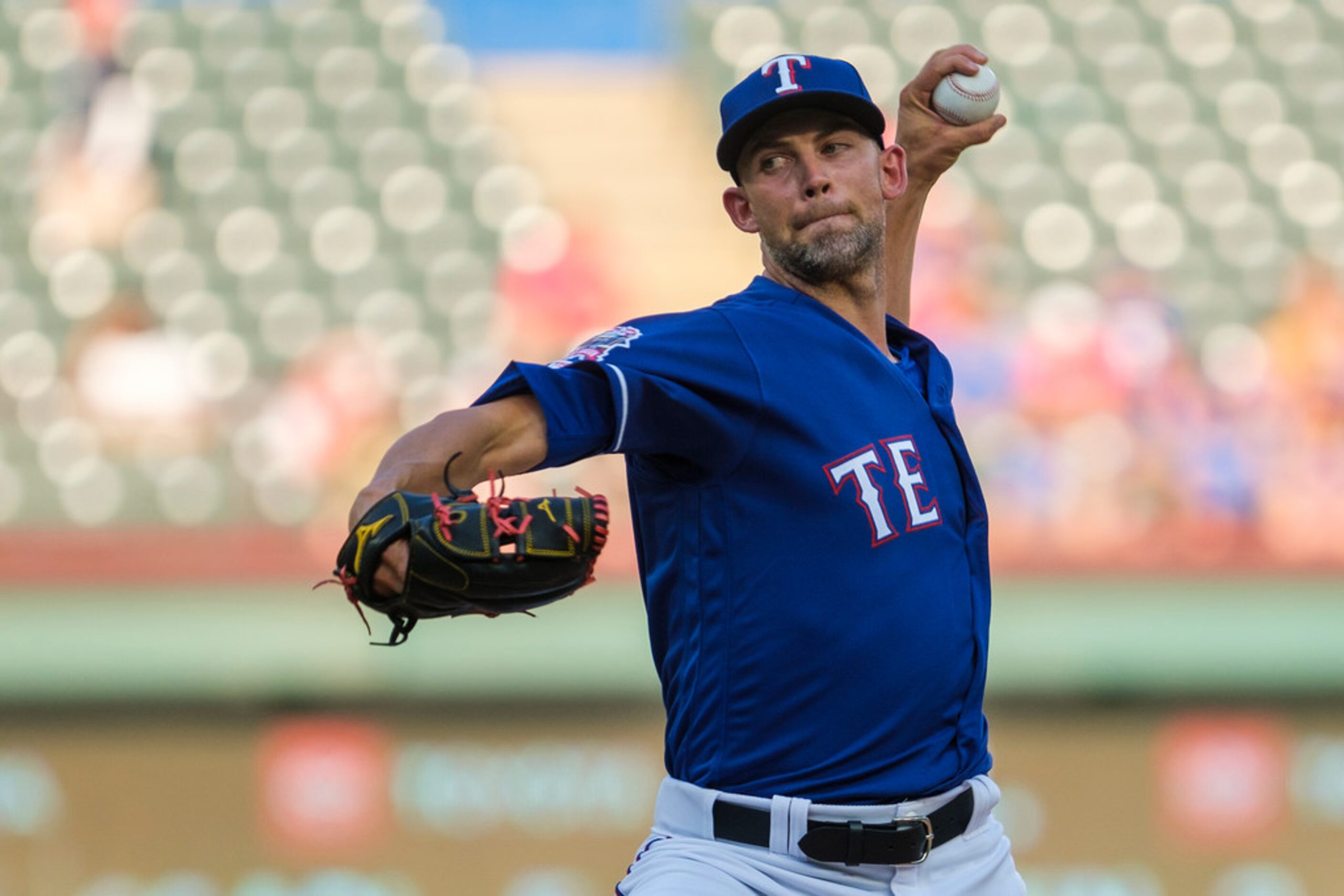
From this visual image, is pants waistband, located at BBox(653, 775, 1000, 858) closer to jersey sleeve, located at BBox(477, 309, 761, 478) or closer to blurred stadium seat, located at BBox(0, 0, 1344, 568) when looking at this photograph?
jersey sleeve, located at BBox(477, 309, 761, 478)

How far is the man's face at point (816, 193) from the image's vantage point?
2199mm

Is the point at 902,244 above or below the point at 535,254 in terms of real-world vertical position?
below

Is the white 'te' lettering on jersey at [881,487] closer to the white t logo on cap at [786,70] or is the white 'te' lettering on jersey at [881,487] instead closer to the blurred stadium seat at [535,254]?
the white t logo on cap at [786,70]

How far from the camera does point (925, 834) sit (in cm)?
205

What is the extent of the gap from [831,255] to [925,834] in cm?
79

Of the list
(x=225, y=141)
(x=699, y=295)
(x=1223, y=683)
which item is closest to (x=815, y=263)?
(x=1223, y=683)

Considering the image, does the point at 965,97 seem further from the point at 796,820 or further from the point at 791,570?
the point at 796,820

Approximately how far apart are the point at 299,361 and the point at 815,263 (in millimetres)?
6015

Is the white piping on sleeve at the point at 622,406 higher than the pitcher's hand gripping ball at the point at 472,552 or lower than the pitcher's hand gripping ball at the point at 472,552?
higher

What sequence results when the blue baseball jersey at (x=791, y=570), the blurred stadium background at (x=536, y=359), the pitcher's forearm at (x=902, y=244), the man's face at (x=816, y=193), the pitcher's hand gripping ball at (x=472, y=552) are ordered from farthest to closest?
the blurred stadium background at (x=536, y=359)
the pitcher's forearm at (x=902, y=244)
the man's face at (x=816, y=193)
the blue baseball jersey at (x=791, y=570)
the pitcher's hand gripping ball at (x=472, y=552)

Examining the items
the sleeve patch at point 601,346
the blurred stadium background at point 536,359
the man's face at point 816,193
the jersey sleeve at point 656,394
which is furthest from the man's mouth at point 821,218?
the blurred stadium background at point 536,359

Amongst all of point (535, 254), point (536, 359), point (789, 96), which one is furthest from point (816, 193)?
point (535, 254)

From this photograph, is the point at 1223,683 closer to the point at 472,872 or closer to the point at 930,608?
the point at 472,872

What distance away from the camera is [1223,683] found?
17.7 ft
